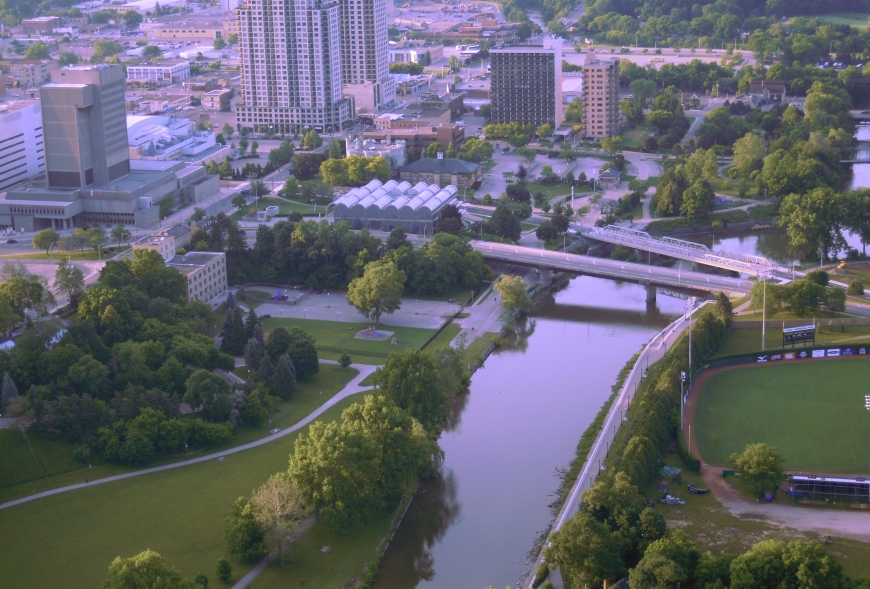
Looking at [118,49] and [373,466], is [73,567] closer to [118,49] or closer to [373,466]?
[373,466]

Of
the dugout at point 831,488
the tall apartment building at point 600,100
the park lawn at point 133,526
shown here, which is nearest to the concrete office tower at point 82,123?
the park lawn at point 133,526

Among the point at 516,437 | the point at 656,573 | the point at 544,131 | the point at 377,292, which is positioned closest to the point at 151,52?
the point at 544,131

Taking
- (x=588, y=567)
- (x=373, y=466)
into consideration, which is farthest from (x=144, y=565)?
(x=588, y=567)

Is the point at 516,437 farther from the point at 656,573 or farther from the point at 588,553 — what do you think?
the point at 656,573

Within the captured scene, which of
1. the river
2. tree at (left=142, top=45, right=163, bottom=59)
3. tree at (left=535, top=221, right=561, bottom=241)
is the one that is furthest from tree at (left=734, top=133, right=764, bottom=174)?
tree at (left=142, top=45, right=163, bottom=59)

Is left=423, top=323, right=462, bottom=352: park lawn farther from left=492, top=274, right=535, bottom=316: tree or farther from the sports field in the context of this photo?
the sports field

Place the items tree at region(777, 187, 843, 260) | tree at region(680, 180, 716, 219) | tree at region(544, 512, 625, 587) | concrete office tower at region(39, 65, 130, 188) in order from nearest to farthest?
1. tree at region(544, 512, 625, 587)
2. tree at region(777, 187, 843, 260)
3. concrete office tower at region(39, 65, 130, 188)
4. tree at region(680, 180, 716, 219)
